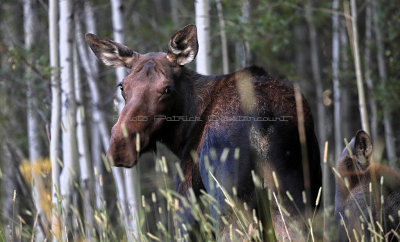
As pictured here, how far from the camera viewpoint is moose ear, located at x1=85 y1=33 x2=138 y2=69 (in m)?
6.55

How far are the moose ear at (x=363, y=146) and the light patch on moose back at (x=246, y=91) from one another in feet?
5.89

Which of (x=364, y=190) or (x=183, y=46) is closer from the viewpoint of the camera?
(x=183, y=46)

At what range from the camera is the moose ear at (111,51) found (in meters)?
6.55

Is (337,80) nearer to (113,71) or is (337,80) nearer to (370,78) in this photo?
(370,78)

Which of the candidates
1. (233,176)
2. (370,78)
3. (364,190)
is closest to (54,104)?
(364,190)

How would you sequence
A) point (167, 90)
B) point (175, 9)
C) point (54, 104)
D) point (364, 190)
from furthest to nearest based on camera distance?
point (175, 9)
point (54, 104)
point (364, 190)
point (167, 90)

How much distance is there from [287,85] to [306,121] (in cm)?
37

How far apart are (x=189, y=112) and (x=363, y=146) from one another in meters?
2.12

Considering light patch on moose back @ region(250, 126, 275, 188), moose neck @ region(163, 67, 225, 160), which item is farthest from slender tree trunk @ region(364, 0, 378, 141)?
light patch on moose back @ region(250, 126, 275, 188)

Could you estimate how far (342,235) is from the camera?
743cm

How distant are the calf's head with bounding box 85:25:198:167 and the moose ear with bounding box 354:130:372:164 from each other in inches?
84.7

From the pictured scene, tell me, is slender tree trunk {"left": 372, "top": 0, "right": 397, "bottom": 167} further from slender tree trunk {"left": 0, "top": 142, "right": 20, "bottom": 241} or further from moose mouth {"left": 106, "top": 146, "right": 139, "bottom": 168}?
moose mouth {"left": 106, "top": 146, "right": 139, "bottom": 168}

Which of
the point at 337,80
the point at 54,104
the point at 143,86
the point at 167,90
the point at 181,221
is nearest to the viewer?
the point at 181,221

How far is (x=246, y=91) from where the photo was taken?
18.8ft
